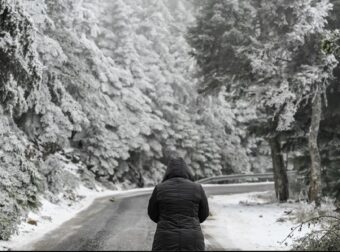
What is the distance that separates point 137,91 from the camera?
36.6 metres

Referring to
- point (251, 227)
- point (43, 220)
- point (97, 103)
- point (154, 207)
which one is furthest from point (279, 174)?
point (154, 207)

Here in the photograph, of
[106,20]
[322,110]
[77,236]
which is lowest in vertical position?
[77,236]

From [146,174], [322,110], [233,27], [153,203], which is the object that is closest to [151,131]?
[146,174]

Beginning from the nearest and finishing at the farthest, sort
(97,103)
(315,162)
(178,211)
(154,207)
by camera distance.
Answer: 1. (178,211)
2. (154,207)
3. (315,162)
4. (97,103)

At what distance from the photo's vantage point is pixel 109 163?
32125 mm

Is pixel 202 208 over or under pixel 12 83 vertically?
under

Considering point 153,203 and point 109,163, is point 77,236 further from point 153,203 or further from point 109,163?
point 109,163

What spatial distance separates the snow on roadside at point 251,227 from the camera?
1100 cm

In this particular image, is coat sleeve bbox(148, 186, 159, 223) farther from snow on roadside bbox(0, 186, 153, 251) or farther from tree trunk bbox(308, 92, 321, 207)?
tree trunk bbox(308, 92, 321, 207)

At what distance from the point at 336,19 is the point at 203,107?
25497 millimetres

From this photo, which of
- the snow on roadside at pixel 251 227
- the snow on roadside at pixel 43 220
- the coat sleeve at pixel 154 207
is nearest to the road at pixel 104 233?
the snow on roadside at pixel 43 220

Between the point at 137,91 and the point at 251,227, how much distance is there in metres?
24.0

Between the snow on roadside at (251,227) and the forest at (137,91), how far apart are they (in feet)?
6.41

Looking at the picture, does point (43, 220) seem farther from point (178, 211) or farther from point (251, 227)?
point (178, 211)
